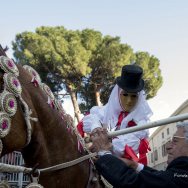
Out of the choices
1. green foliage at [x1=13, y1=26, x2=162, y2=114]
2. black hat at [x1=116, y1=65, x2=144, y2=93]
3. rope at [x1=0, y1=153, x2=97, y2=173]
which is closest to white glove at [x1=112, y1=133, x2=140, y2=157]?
black hat at [x1=116, y1=65, x2=144, y2=93]

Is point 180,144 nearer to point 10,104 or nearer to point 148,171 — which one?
point 148,171

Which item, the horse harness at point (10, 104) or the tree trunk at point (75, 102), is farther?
the tree trunk at point (75, 102)

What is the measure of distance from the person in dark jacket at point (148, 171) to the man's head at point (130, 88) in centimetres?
112

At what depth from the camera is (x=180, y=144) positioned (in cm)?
275

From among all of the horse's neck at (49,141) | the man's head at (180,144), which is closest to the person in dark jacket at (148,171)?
the man's head at (180,144)

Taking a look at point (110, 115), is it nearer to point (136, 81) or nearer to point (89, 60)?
point (136, 81)

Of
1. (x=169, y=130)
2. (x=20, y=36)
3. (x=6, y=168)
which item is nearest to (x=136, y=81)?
(x=6, y=168)

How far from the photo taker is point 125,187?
255cm

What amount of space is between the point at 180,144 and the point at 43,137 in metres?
1.08

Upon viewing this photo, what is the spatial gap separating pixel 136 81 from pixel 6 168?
2090 mm

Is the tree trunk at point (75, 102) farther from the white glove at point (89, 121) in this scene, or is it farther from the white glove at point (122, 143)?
the white glove at point (122, 143)

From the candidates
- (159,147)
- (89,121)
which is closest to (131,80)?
(89,121)

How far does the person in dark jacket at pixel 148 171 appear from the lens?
251cm

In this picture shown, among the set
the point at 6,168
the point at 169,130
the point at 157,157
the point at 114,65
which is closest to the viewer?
the point at 6,168
